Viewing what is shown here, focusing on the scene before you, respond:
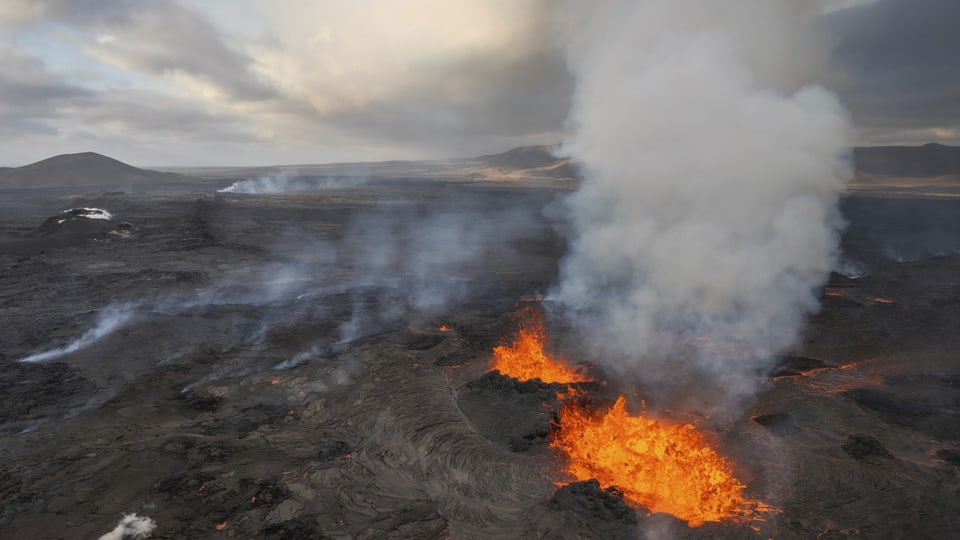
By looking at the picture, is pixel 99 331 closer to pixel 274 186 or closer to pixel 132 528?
pixel 132 528

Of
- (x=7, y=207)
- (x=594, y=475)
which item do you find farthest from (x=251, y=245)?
(x=7, y=207)

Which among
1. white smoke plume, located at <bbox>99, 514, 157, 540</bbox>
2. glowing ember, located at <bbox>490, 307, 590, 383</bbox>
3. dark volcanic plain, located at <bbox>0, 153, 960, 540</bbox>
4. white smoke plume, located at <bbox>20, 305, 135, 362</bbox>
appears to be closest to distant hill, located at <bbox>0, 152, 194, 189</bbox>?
dark volcanic plain, located at <bbox>0, 153, 960, 540</bbox>

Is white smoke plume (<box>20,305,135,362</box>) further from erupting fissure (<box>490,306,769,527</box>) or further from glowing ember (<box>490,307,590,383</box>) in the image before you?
erupting fissure (<box>490,306,769,527</box>)

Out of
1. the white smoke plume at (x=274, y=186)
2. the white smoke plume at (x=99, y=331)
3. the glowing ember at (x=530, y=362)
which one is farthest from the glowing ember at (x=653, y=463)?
the white smoke plume at (x=274, y=186)

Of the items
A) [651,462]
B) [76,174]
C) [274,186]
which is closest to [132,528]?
[651,462]

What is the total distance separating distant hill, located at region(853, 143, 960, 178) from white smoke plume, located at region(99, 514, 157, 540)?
229m

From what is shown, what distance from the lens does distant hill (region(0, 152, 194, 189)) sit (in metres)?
124

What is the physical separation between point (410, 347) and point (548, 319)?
6797 millimetres

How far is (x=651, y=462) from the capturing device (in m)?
11.0

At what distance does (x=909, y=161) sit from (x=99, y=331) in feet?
806

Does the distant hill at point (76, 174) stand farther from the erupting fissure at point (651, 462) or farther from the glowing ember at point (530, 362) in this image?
the erupting fissure at point (651, 462)

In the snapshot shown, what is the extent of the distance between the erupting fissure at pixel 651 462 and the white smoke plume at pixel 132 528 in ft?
27.5

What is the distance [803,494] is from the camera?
10250mm

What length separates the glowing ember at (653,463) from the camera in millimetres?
9867
